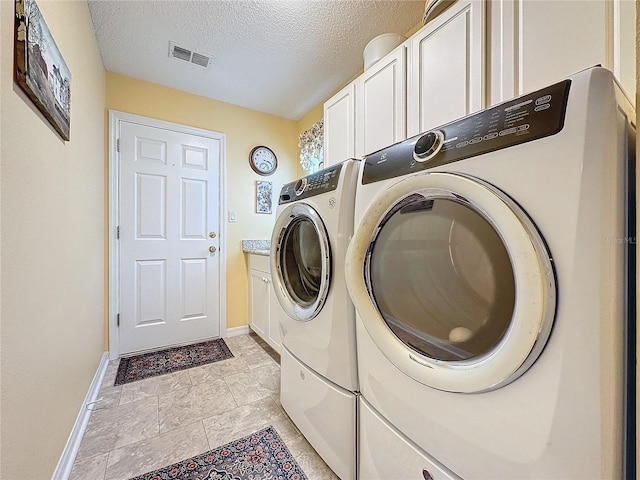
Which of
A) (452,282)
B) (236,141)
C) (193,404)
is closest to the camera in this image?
(452,282)

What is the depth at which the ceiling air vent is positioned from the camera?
1.87 metres

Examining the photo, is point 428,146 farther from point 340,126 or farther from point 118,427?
point 118,427

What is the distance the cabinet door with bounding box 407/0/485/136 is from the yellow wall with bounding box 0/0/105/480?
1369 millimetres

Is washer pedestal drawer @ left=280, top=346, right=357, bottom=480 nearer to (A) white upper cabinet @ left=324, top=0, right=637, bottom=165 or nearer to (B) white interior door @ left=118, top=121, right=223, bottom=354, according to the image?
(A) white upper cabinet @ left=324, top=0, right=637, bottom=165

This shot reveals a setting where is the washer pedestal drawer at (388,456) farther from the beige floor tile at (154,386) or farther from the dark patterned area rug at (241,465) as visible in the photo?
the beige floor tile at (154,386)

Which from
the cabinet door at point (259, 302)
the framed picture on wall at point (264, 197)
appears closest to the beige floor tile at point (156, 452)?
the cabinet door at point (259, 302)

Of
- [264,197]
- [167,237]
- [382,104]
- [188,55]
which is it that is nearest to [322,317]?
[382,104]

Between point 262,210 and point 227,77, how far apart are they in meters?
1.19

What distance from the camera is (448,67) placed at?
1.09m

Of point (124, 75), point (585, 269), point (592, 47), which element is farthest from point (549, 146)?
point (124, 75)

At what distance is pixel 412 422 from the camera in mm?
735

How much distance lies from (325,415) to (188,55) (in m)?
2.42

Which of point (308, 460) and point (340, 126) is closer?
A: point (308, 460)

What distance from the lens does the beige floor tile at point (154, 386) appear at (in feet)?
5.28
